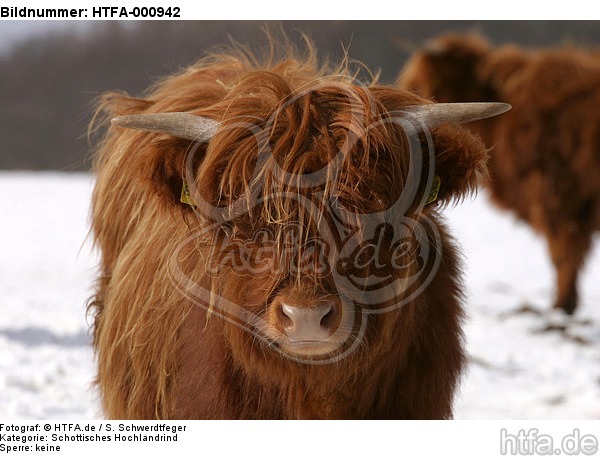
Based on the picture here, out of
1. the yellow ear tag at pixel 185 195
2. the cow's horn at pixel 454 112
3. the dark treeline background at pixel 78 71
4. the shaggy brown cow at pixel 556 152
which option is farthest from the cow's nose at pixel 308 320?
the dark treeline background at pixel 78 71

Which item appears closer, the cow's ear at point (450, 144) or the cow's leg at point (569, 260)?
the cow's ear at point (450, 144)

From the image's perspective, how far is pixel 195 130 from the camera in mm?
2330

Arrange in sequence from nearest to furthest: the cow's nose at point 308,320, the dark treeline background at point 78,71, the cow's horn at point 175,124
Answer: the cow's nose at point 308,320 → the cow's horn at point 175,124 → the dark treeline background at point 78,71

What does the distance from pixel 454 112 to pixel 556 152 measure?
5.08 metres

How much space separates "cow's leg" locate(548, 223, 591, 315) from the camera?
23.3 ft

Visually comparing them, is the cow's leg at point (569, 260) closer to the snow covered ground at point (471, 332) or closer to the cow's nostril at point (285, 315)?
the snow covered ground at point (471, 332)

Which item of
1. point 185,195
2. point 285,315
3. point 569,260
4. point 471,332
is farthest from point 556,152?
point 285,315

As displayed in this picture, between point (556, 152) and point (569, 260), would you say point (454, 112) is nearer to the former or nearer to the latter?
point (556, 152)

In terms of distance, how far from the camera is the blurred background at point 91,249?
4.25 meters

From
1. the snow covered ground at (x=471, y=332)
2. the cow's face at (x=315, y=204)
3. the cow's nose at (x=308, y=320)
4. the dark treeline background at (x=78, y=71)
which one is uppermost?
the dark treeline background at (x=78, y=71)

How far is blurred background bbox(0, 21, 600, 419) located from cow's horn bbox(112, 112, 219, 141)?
91cm

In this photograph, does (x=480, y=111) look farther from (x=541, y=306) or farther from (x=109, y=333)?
(x=541, y=306)

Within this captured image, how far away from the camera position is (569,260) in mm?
7129

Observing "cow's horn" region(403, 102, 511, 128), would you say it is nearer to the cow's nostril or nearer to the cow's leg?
the cow's nostril
